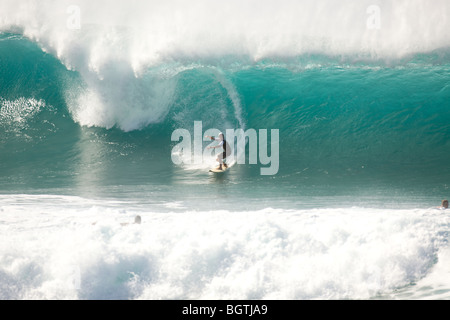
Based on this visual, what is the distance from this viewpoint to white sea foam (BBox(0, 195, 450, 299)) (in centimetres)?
518

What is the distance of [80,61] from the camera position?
14180 millimetres

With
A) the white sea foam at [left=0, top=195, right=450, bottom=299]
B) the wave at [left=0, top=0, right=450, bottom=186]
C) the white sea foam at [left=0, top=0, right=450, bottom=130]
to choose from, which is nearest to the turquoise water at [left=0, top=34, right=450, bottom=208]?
the wave at [left=0, top=0, right=450, bottom=186]

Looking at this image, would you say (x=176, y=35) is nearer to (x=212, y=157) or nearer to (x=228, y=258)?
(x=212, y=157)

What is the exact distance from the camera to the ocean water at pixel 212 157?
542 centimetres

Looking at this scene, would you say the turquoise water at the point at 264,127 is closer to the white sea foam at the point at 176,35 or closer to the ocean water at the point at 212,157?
the ocean water at the point at 212,157

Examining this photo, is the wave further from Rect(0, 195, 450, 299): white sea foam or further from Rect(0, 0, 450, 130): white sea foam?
Rect(0, 195, 450, 299): white sea foam

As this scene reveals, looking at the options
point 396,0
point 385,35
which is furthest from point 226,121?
point 396,0

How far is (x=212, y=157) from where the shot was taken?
11305mm

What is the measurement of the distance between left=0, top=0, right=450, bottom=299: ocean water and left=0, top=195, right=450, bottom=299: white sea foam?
0.02 m

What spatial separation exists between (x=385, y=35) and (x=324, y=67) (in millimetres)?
2226

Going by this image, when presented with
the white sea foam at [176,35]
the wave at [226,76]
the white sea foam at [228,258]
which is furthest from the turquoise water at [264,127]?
the white sea foam at [228,258]

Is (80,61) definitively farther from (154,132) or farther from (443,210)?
(443,210)

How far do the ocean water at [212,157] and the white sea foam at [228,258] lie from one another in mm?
24

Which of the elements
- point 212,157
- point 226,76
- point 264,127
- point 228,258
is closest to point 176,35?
point 226,76
